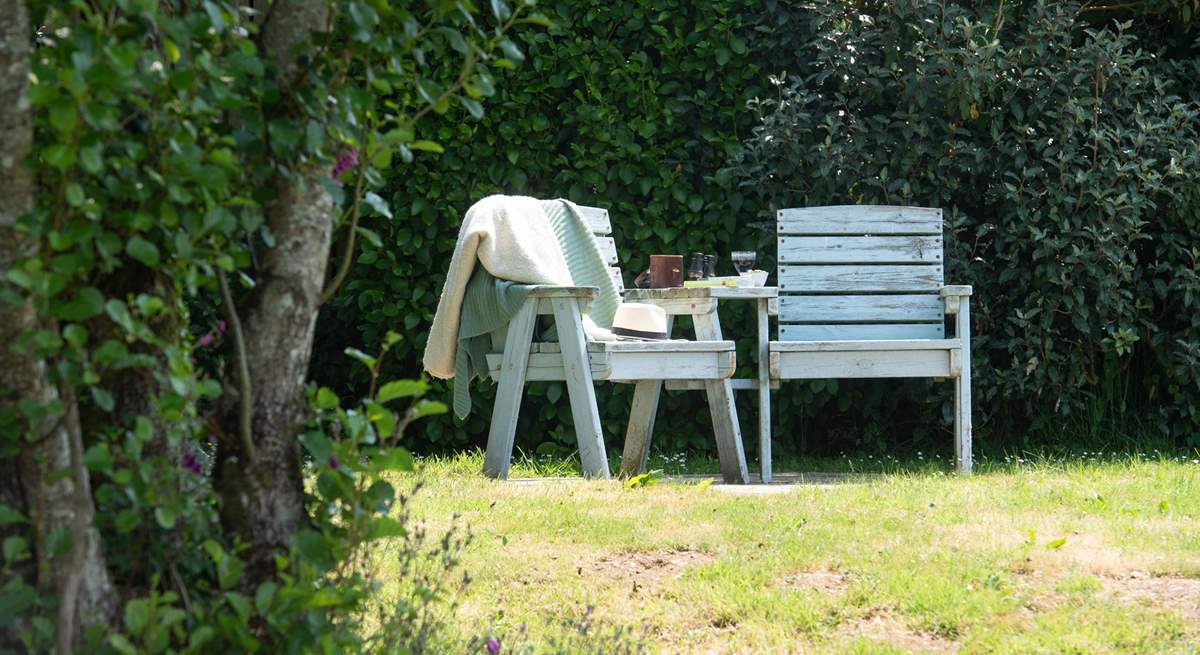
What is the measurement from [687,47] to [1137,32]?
1.91 metres

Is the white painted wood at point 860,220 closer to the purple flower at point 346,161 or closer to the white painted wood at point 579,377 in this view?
the white painted wood at point 579,377

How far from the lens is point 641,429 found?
4477mm

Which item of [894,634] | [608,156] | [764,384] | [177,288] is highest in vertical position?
[608,156]

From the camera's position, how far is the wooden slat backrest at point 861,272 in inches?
194

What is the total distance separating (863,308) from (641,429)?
1100mm

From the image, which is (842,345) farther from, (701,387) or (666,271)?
(666,271)

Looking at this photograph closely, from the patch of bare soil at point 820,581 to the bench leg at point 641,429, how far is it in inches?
67.1

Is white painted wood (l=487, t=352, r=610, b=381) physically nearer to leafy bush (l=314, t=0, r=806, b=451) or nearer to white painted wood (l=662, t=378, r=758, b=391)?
white painted wood (l=662, t=378, r=758, b=391)

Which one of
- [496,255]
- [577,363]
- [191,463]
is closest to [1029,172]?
[577,363]

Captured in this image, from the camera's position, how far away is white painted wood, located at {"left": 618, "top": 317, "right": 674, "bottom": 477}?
14.7 feet

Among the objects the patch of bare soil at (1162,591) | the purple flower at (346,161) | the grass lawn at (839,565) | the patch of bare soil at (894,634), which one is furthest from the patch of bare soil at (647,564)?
the purple flower at (346,161)

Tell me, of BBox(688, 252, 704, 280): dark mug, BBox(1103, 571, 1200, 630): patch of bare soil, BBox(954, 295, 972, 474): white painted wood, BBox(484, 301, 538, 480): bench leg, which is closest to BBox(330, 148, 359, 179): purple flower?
BBox(1103, 571, 1200, 630): patch of bare soil

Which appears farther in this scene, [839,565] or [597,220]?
[597,220]

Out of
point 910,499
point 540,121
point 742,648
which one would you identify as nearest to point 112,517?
point 742,648
